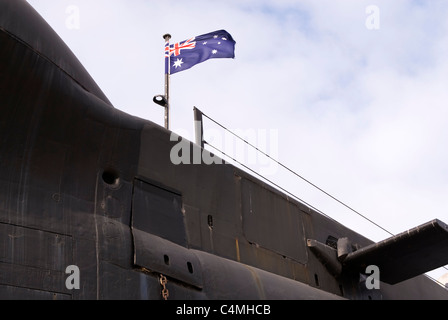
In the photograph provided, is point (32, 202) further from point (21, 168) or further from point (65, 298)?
point (65, 298)

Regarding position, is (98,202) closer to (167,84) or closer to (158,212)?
(158,212)

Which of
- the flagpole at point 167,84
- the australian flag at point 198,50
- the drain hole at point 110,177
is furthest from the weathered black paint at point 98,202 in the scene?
the australian flag at point 198,50

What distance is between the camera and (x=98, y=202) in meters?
7.45

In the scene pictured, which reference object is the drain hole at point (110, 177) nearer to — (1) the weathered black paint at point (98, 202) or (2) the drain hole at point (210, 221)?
(1) the weathered black paint at point (98, 202)

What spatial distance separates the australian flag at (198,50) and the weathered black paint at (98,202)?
15.1 feet

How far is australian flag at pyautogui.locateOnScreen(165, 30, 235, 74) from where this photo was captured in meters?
13.6

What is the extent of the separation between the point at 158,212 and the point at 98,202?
92 cm

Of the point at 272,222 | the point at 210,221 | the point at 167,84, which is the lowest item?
the point at 210,221

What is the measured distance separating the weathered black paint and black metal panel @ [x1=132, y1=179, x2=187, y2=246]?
0.05ft

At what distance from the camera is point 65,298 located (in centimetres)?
641

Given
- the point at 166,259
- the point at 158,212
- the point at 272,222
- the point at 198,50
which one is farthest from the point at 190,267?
the point at 198,50

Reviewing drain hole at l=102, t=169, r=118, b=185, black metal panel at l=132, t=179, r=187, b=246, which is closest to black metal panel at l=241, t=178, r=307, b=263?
black metal panel at l=132, t=179, r=187, b=246

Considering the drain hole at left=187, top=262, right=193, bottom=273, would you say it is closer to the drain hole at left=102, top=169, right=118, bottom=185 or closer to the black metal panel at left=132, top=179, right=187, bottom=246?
the black metal panel at left=132, top=179, right=187, bottom=246

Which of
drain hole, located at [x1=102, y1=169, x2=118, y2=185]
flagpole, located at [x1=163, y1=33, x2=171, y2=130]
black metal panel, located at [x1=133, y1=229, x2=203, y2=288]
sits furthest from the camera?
flagpole, located at [x1=163, y1=33, x2=171, y2=130]
